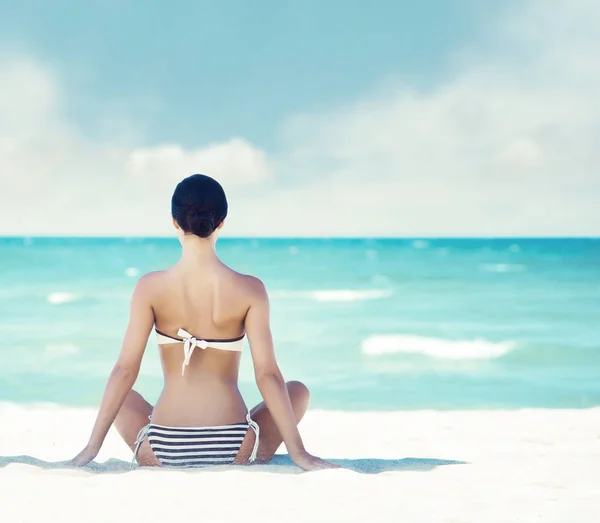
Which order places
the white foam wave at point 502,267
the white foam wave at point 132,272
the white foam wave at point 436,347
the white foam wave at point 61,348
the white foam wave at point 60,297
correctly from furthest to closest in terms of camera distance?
1. the white foam wave at point 502,267
2. the white foam wave at point 132,272
3. the white foam wave at point 60,297
4. the white foam wave at point 436,347
5. the white foam wave at point 61,348

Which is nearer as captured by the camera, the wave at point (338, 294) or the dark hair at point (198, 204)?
the dark hair at point (198, 204)

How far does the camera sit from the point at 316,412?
22.9ft

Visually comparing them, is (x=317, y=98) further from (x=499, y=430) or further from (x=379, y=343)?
(x=499, y=430)

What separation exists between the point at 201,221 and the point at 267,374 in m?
0.64

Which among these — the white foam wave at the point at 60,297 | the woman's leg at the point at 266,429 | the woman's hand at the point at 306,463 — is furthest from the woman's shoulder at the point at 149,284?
the white foam wave at the point at 60,297

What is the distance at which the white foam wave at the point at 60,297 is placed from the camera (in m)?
21.2

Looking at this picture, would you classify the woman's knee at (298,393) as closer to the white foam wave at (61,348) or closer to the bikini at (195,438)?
the bikini at (195,438)

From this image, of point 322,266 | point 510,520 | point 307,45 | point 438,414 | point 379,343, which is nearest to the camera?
point 510,520

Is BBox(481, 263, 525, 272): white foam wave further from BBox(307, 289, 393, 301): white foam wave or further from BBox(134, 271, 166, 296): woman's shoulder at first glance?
BBox(134, 271, 166, 296): woman's shoulder

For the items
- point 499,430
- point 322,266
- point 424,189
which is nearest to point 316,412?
point 499,430

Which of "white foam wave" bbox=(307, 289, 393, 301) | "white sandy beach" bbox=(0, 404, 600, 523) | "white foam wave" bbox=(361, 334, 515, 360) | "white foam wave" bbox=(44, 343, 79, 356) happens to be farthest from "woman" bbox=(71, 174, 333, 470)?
"white foam wave" bbox=(307, 289, 393, 301)

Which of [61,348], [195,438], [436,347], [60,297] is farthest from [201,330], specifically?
[60,297]

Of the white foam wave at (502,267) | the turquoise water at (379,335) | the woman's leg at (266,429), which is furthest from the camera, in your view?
the white foam wave at (502,267)

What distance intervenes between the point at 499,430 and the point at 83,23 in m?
38.8
